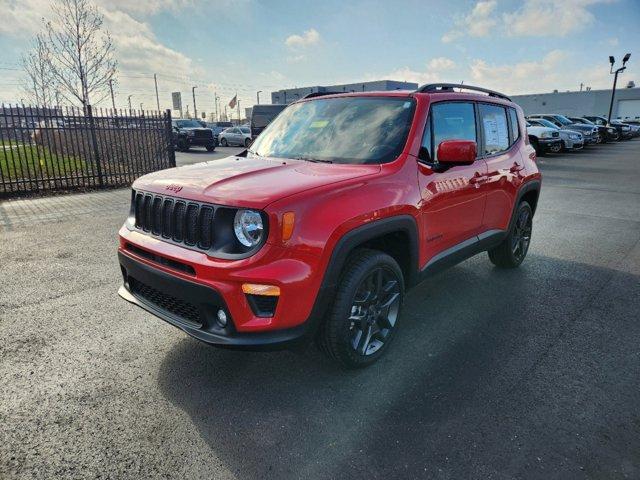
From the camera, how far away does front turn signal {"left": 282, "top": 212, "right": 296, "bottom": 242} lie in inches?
91.7

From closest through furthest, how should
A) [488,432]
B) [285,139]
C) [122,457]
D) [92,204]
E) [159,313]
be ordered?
[122,457], [488,432], [159,313], [285,139], [92,204]

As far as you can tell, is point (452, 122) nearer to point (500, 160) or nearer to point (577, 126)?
point (500, 160)

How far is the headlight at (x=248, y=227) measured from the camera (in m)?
2.37

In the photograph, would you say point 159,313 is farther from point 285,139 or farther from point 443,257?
point 443,257

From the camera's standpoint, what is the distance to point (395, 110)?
339 cm

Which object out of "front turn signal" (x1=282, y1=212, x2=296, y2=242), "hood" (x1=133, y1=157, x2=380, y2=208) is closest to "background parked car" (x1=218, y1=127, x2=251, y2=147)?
"hood" (x1=133, y1=157, x2=380, y2=208)

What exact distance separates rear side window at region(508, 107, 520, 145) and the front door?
0.92 meters

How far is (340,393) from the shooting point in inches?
108

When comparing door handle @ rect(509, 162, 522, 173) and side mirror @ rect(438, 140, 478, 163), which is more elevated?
side mirror @ rect(438, 140, 478, 163)

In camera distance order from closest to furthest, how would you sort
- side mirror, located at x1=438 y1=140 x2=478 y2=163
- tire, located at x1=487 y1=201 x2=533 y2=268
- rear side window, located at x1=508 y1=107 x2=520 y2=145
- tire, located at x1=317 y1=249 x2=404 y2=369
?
tire, located at x1=317 y1=249 x2=404 y2=369
side mirror, located at x1=438 y1=140 x2=478 y2=163
rear side window, located at x1=508 y1=107 x2=520 y2=145
tire, located at x1=487 y1=201 x2=533 y2=268

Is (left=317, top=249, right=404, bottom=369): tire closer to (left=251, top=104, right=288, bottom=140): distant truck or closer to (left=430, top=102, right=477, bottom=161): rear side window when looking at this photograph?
(left=430, top=102, right=477, bottom=161): rear side window

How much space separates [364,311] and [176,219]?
136 centimetres

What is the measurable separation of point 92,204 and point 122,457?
26.3 feet

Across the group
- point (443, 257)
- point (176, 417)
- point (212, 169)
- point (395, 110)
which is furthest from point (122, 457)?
point (395, 110)
